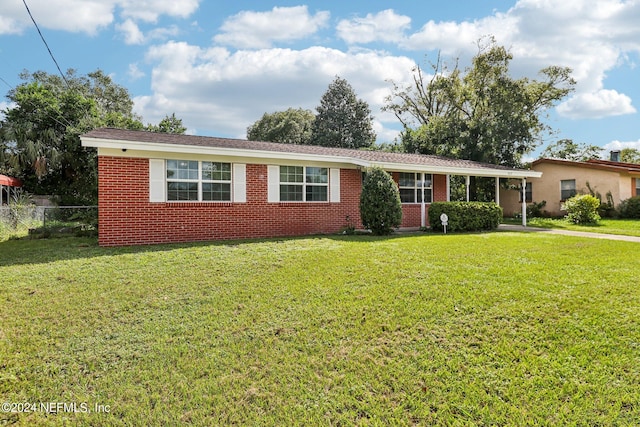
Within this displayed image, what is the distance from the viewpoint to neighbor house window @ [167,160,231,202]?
10.4 m

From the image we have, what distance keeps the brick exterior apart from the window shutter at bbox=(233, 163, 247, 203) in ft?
0.37

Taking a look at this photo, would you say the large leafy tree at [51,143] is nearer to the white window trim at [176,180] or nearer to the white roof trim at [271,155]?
the white window trim at [176,180]

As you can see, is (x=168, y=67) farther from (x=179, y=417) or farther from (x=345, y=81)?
(x=345, y=81)

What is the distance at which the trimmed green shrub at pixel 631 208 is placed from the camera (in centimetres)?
1769

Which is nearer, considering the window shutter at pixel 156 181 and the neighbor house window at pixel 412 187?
the window shutter at pixel 156 181

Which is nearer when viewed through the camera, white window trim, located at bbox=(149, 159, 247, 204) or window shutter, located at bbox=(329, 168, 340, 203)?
white window trim, located at bbox=(149, 159, 247, 204)

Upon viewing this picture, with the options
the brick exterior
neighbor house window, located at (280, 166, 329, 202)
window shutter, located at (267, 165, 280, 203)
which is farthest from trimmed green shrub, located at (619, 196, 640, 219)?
→ window shutter, located at (267, 165, 280, 203)

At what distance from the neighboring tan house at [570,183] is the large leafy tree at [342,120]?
18471 millimetres

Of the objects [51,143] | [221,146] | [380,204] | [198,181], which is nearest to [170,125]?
[51,143]

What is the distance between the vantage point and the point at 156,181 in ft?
33.0

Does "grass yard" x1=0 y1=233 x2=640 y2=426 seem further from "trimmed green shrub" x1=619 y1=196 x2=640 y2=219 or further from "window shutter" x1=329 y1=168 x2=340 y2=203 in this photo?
"trimmed green shrub" x1=619 y1=196 x2=640 y2=219

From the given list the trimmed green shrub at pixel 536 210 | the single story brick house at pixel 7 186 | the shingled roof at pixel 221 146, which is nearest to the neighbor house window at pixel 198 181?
the shingled roof at pixel 221 146

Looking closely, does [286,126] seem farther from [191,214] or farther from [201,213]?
[191,214]

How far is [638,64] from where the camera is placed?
13.7 metres
